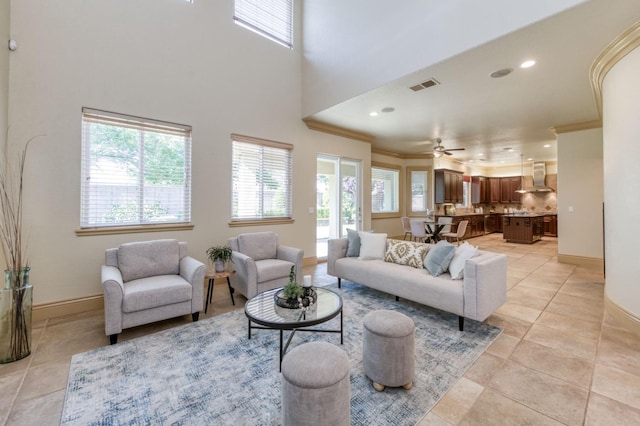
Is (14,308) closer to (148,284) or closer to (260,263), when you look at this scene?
(148,284)

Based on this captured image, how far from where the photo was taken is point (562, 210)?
5.86 meters

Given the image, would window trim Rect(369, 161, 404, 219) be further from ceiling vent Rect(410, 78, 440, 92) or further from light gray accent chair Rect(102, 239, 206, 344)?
light gray accent chair Rect(102, 239, 206, 344)

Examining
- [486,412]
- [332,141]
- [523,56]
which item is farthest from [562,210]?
[486,412]

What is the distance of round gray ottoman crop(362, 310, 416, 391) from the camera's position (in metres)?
1.90

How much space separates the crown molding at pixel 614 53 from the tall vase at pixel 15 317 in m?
6.03

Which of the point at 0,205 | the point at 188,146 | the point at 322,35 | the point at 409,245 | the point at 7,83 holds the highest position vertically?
the point at 322,35

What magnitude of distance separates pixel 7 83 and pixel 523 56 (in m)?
5.65

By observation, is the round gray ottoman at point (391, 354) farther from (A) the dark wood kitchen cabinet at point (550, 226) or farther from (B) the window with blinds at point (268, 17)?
(A) the dark wood kitchen cabinet at point (550, 226)

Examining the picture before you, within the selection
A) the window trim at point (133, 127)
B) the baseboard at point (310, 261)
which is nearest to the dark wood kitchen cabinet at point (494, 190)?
the baseboard at point (310, 261)

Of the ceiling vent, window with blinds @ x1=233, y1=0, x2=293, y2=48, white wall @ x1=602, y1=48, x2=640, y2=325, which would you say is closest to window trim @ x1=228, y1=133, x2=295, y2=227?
window with blinds @ x1=233, y1=0, x2=293, y2=48

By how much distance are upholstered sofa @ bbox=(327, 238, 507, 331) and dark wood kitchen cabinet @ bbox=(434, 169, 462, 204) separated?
254 inches

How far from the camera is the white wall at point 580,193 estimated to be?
5414 millimetres

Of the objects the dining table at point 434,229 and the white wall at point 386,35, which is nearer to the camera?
the white wall at point 386,35

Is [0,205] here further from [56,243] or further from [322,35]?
[322,35]
